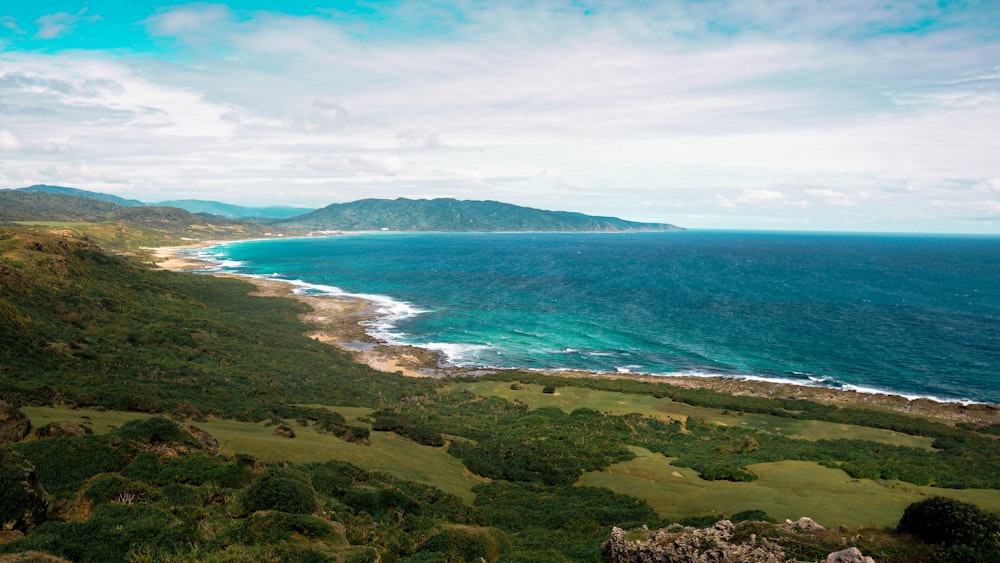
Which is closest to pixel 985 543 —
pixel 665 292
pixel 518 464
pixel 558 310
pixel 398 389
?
pixel 518 464

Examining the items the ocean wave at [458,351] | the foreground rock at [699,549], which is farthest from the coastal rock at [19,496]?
the ocean wave at [458,351]

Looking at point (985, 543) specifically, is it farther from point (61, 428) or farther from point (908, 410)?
point (908, 410)

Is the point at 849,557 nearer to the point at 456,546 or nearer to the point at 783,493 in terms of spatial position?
the point at 456,546

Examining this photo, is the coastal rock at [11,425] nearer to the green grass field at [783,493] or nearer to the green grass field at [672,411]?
the green grass field at [783,493]

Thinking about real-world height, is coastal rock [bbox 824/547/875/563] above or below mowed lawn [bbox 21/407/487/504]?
above

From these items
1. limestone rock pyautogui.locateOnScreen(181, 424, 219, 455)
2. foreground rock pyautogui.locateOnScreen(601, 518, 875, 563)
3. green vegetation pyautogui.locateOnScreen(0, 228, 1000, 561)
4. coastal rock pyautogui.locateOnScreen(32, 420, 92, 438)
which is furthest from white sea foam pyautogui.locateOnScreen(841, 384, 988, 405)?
coastal rock pyautogui.locateOnScreen(32, 420, 92, 438)

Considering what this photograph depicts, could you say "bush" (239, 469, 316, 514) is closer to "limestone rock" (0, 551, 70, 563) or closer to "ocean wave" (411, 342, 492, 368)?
"limestone rock" (0, 551, 70, 563)

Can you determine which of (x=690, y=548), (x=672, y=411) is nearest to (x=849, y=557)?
(x=690, y=548)
